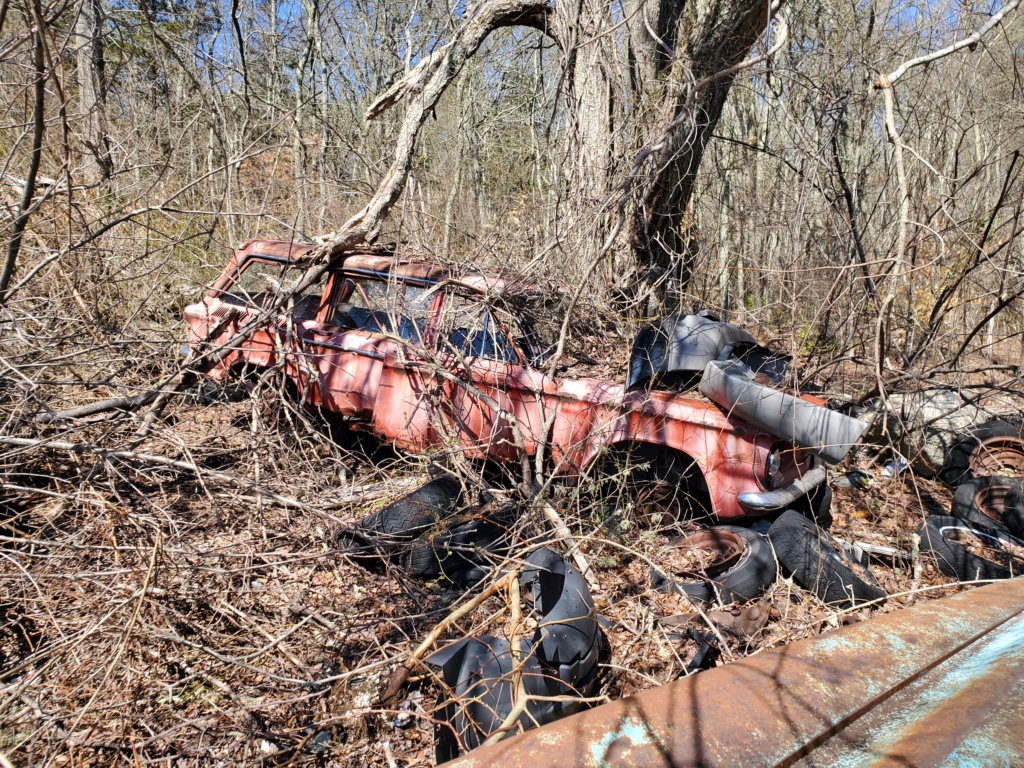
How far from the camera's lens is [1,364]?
3561 mm

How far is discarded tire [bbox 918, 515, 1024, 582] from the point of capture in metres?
3.62

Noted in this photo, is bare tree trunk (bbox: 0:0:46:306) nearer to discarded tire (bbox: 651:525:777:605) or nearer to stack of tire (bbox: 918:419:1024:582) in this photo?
discarded tire (bbox: 651:525:777:605)

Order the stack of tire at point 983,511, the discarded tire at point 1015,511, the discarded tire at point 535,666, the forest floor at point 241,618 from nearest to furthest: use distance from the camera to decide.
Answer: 1. the discarded tire at point 535,666
2. the forest floor at point 241,618
3. the stack of tire at point 983,511
4. the discarded tire at point 1015,511

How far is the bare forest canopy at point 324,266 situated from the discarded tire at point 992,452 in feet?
0.75

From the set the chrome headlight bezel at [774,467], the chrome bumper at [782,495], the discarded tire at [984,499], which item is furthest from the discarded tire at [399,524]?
the discarded tire at [984,499]

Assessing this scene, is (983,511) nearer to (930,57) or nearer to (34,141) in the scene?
(930,57)

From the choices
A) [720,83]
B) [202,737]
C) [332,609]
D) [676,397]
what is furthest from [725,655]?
[720,83]

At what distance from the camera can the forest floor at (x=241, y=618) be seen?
243 centimetres

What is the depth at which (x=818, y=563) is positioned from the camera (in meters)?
3.43

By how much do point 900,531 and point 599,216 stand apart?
3349 mm

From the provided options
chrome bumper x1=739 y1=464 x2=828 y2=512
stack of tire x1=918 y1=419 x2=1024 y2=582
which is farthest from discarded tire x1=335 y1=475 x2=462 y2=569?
stack of tire x1=918 y1=419 x2=1024 y2=582

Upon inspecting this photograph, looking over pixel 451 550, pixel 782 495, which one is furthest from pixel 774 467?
pixel 451 550

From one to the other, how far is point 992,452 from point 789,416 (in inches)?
97.7

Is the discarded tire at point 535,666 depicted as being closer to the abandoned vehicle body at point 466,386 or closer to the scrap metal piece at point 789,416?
the abandoned vehicle body at point 466,386
